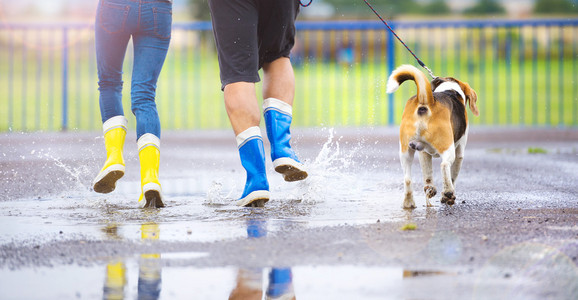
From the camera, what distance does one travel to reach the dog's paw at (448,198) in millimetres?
5556

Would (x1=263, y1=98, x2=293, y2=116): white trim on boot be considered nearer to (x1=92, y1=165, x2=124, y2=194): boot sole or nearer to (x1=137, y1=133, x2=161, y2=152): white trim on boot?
(x1=137, y1=133, x2=161, y2=152): white trim on boot

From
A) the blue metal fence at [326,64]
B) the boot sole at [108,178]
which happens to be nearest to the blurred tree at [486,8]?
the blue metal fence at [326,64]

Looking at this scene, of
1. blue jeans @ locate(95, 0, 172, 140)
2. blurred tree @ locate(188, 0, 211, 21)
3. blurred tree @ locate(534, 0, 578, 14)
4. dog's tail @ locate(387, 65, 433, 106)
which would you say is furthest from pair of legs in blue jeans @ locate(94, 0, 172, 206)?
blurred tree @ locate(534, 0, 578, 14)

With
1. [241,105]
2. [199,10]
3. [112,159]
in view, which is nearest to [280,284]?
[241,105]

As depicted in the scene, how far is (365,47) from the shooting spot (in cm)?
1515

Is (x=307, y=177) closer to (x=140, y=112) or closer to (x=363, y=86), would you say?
(x=140, y=112)

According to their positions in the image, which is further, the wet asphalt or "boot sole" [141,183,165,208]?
"boot sole" [141,183,165,208]

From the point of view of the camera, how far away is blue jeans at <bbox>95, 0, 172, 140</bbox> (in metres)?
5.77

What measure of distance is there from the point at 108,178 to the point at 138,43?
35.0 inches

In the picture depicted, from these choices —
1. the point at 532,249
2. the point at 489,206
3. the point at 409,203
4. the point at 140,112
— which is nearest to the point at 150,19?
the point at 140,112

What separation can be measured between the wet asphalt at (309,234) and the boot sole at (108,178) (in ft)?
0.41

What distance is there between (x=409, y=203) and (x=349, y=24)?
24.8 ft

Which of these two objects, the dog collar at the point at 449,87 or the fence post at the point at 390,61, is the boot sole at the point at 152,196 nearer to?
the dog collar at the point at 449,87

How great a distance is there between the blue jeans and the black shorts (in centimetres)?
41
